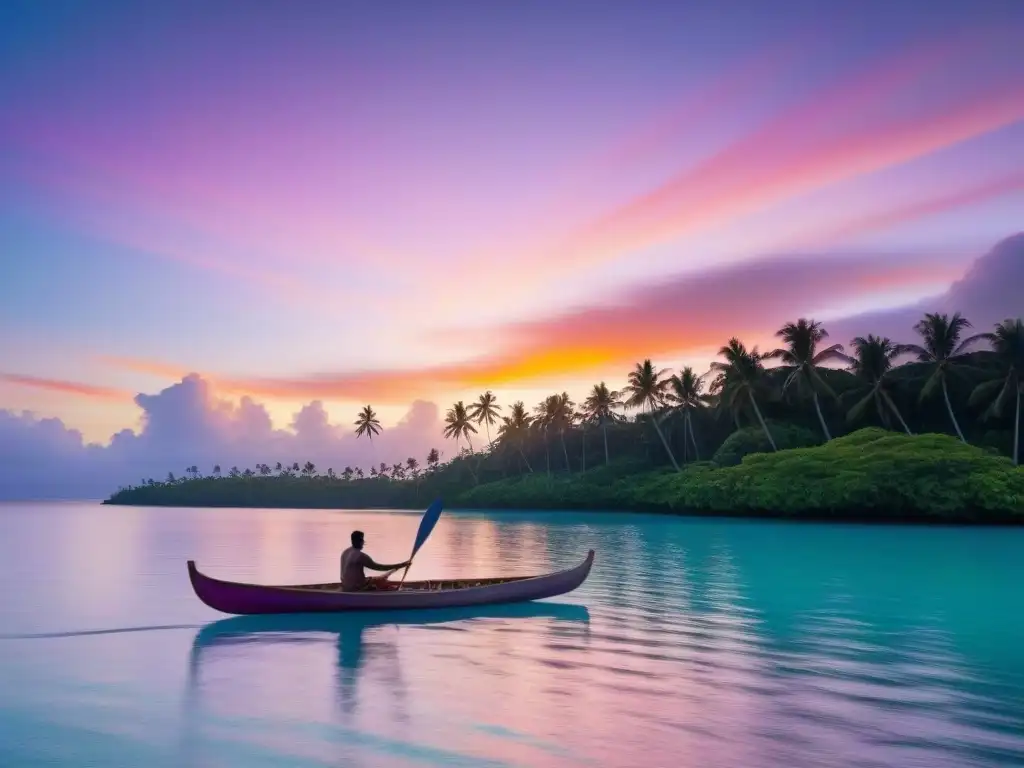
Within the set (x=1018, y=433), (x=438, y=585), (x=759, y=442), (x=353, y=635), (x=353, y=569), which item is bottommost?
(x=353, y=635)

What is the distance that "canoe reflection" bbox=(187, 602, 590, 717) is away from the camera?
42.6ft

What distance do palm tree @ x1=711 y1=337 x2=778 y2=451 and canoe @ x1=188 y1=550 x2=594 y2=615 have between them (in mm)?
49485

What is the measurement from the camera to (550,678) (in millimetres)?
11328

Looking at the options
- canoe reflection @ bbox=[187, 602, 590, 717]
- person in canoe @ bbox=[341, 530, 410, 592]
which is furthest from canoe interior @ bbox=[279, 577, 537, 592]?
person in canoe @ bbox=[341, 530, 410, 592]

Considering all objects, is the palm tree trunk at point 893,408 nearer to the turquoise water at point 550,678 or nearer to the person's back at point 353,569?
the turquoise water at point 550,678

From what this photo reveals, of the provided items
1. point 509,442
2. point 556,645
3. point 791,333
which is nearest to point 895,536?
point 791,333

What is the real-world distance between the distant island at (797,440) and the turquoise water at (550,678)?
27.6 m

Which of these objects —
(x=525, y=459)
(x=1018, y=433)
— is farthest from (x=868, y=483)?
(x=525, y=459)

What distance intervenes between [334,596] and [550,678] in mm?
5888

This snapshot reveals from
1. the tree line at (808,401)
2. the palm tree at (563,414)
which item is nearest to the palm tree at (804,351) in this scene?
the tree line at (808,401)

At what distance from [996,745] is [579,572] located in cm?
1035

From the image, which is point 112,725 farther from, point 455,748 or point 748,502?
point 748,502

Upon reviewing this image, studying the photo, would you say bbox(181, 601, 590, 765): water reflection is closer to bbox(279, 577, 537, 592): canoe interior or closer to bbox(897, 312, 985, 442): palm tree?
bbox(279, 577, 537, 592): canoe interior

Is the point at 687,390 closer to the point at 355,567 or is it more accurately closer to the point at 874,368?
the point at 874,368
